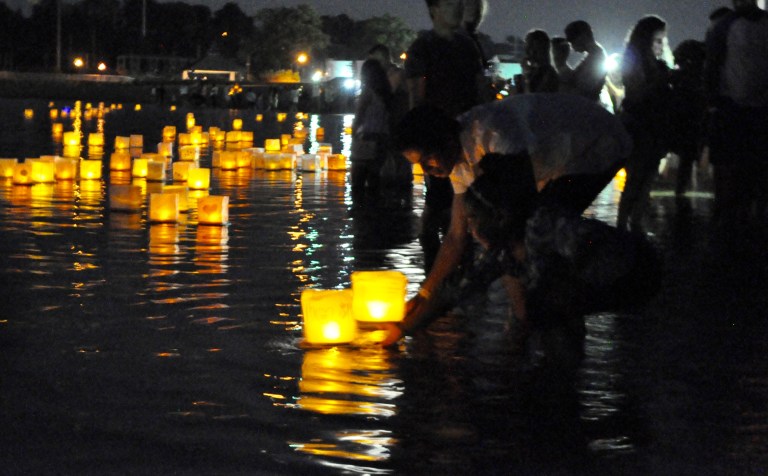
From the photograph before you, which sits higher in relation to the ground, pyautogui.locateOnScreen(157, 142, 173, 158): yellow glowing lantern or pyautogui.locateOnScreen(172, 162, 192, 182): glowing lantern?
pyautogui.locateOnScreen(157, 142, 173, 158): yellow glowing lantern

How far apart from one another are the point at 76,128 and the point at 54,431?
101 feet

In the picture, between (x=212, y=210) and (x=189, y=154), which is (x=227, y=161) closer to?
(x=189, y=154)

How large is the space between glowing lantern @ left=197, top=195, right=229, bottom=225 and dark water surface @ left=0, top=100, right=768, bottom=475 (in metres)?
1.33

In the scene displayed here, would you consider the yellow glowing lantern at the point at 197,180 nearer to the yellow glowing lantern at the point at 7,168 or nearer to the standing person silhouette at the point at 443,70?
the yellow glowing lantern at the point at 7,168

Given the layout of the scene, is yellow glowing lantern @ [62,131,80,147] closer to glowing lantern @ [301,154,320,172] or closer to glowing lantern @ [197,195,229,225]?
glowing lantern @ [301,154,320,172]

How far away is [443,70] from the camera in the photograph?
8.86 metres

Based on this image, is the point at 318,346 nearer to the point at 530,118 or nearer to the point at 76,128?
the point at 530,118

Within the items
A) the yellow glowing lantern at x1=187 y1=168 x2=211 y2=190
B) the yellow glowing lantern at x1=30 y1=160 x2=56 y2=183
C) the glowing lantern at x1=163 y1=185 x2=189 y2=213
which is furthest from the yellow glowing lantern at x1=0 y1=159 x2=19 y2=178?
the glowing lantern at x1=163 y1=185 x2=189 y2=213

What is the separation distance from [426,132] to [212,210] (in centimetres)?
635

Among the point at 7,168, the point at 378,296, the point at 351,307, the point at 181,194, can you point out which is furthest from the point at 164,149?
the point at 351,307

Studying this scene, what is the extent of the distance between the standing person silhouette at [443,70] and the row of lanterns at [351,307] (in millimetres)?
1595

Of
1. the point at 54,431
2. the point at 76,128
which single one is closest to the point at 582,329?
the point at 54,431

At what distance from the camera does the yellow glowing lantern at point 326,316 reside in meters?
6.82

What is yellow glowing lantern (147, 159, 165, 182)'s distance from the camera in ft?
56.8
